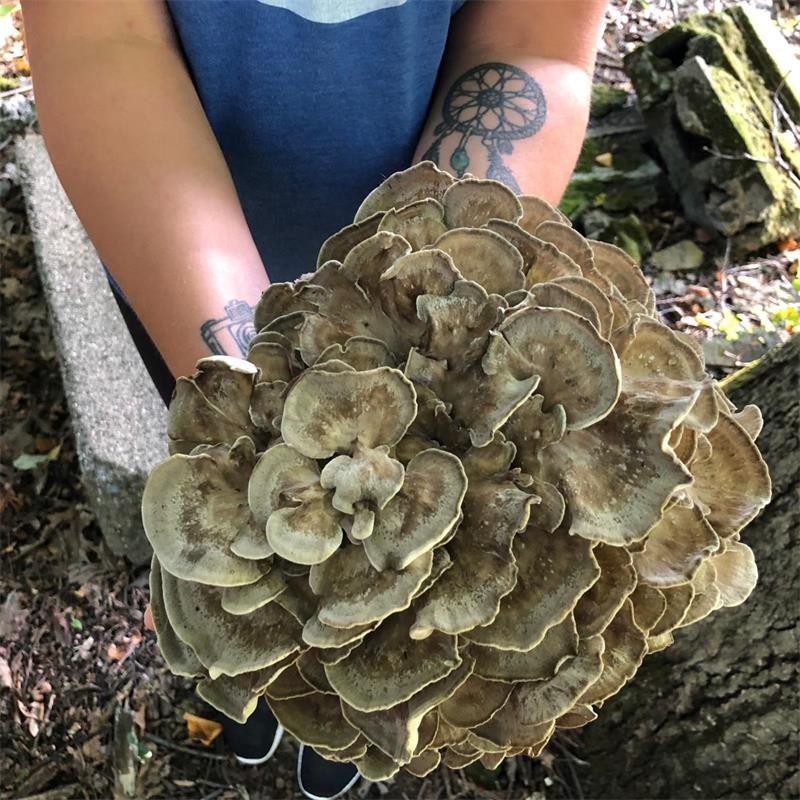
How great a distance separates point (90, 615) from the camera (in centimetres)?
376

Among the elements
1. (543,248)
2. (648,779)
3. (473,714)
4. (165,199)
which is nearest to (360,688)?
(473,714)

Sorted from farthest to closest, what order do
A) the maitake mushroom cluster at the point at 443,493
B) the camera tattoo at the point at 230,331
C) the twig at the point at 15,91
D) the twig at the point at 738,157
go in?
the twig at the point at 15,91 < the twig at the point at 738,157 < the camera tattoo at the point at 230,331 < the maitake mushroom cluster at the point at 443,493

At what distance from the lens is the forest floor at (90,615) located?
3.29m

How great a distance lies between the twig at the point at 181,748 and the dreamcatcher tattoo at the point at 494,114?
2820mm

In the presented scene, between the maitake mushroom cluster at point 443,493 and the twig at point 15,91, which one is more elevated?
the maitake mushroom cluster at point 443,493

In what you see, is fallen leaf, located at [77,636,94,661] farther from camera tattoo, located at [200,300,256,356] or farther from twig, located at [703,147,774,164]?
twig, located at [703,147,774,164]

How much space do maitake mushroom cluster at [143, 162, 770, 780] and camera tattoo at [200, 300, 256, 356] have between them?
1.83ft

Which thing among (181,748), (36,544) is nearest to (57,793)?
(181,748)

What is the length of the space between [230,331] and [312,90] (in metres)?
0.96

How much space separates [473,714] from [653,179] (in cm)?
440

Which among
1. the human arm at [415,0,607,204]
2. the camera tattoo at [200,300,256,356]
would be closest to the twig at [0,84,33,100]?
the human arm at [415,0,607,204]

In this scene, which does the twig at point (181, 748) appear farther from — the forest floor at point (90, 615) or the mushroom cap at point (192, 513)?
the mushroom cap at point (192, 513)

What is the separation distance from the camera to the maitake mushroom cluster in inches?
46.9

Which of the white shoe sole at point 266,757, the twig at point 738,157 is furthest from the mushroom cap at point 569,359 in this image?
the twig at point 738,157
